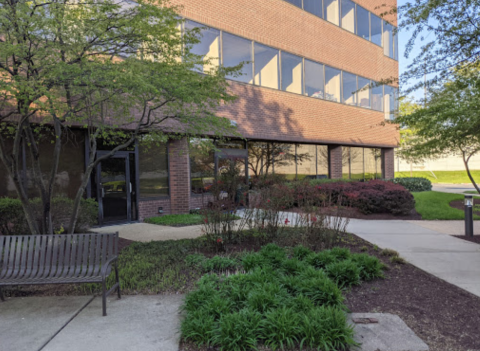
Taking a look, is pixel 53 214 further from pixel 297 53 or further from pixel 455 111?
pixel 297 53

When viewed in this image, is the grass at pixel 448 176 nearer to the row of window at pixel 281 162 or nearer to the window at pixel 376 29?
the window at pixel 376 29

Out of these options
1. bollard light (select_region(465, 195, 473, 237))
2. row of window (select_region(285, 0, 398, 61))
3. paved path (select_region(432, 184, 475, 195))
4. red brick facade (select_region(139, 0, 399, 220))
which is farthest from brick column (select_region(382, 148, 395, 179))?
bollard light (select_region(465, 195, 473, 237))

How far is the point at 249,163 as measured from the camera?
1480 centimetres

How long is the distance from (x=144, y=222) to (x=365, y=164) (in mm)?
15015

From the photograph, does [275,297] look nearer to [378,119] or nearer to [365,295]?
[365,295]

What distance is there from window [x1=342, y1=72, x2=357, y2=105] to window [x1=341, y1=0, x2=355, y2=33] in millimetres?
2589

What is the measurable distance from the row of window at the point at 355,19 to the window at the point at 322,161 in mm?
6534

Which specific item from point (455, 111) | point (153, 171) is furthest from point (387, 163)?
point (455, 111)

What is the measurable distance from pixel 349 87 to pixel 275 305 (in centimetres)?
1753

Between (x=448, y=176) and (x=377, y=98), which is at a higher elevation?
(x=377, y=98)

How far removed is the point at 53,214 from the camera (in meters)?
7.95

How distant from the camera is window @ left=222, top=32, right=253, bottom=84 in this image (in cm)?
1329

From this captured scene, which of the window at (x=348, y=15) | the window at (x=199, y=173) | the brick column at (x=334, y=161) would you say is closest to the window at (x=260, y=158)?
the window at (x=199, y=173)

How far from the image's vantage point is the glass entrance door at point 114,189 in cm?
→ 1027
